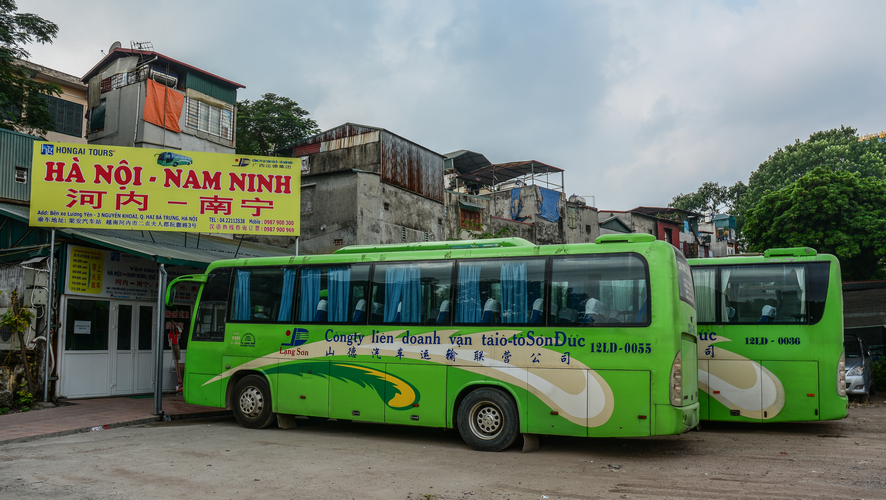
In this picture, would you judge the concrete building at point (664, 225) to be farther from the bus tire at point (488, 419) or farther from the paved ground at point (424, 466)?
the bus tire at point (488, 419)

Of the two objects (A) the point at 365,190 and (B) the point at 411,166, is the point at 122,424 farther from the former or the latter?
(B) the point at 411,166

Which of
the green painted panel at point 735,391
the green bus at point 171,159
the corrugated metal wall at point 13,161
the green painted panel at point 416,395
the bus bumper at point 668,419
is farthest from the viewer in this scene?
the corrugated metal wall at point 13,161

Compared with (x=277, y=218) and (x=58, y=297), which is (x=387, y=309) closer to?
(x=277, y=218)

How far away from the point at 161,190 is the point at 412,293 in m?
7.50

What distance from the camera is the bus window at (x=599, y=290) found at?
323 inches

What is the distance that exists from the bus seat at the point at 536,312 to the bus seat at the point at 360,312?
2.70 metres

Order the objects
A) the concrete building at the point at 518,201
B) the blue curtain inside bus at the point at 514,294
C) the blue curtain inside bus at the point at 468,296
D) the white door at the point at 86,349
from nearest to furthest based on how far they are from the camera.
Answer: the blue curtain inside bus at the point at 514,294 < the blue curtain inside bus at the point at 468,296 < the white door at the point at 86,349 < the concrete building at the point at 518,201

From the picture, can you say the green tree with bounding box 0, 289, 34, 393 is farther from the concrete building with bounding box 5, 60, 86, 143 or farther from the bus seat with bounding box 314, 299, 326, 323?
the concrete building with bounding box 5, 60, 86, 143

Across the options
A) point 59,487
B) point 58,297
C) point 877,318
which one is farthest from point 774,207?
point 59,487

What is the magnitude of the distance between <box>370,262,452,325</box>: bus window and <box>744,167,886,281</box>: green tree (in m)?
24.3

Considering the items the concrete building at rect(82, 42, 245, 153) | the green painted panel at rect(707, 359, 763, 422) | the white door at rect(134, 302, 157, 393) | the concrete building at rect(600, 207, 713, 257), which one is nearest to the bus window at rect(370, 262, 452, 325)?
the green painted panel at rect(707, 359, 763, 422)

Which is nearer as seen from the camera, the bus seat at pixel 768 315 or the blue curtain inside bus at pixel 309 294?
the blue curtain inside bus at pixel 309 294

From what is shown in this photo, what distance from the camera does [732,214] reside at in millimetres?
56781

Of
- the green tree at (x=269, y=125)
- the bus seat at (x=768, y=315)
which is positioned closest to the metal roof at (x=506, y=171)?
the green tree at (x=269, y=125)
